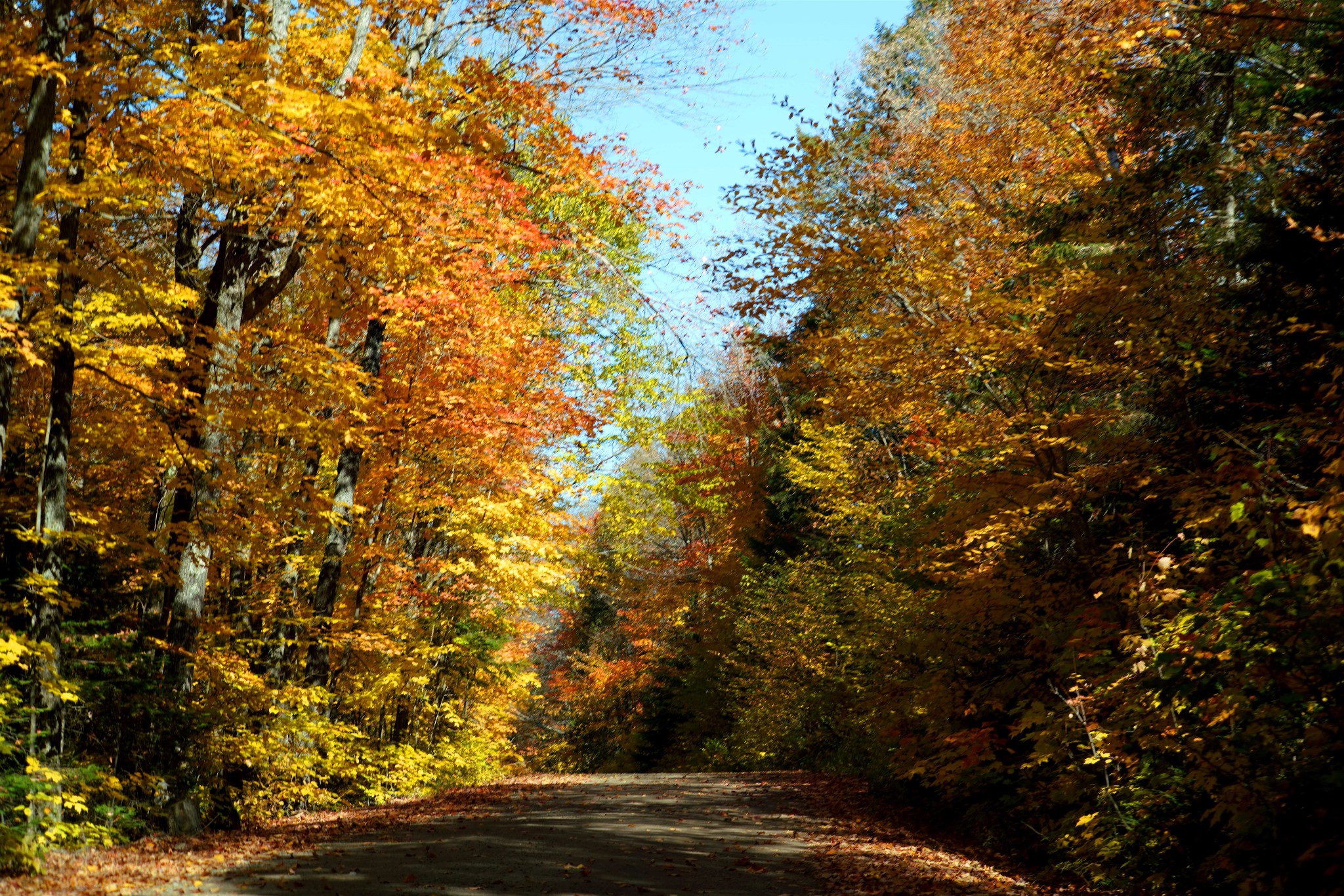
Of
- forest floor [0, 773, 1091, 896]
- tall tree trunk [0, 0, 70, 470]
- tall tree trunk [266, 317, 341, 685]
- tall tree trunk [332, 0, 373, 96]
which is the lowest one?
forest floor [0, 773, 1091, 896]

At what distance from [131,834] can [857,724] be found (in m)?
12.0

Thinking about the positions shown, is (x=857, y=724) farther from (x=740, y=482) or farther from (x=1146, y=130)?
(x=740, y=482)

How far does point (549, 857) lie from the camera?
9070 mm

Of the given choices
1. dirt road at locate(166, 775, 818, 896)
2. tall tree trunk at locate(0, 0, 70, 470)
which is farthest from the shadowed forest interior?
dirt road at locate(166, 775, 818, 896)

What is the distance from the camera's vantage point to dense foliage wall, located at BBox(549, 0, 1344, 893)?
19.6 feet

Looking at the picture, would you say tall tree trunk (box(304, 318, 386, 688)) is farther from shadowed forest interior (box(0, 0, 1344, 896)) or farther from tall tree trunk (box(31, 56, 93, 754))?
tall tree trunk (box(31, 56, 93, 754))

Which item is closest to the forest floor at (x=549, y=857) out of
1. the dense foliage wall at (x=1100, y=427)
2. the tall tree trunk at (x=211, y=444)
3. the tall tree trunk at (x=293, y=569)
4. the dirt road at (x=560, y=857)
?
the dirt road at (x=560, y=857)

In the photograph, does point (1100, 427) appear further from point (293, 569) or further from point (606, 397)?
point (293, 569)

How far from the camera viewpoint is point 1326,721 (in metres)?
5.50

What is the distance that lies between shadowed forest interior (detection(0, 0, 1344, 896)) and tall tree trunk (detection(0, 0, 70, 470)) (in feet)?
0.17

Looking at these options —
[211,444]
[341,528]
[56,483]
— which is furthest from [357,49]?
[341,528]

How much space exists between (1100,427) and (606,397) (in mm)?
10602

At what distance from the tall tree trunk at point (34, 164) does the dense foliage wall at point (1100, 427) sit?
26.5ft

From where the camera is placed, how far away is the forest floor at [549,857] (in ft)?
25.0
